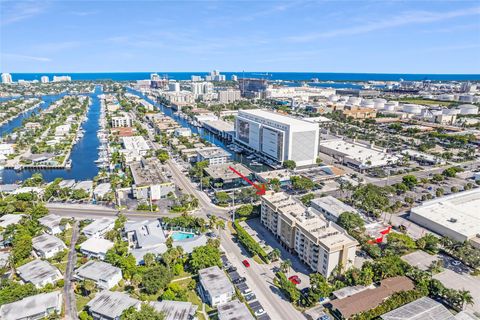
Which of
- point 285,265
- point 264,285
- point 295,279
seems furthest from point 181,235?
point 295,279

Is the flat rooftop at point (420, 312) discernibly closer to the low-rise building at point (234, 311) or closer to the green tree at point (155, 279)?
the low-rise building at point (234, 311)

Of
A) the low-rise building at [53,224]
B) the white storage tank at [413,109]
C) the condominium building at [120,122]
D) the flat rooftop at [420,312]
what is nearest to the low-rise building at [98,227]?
the low-rise building at [53,224]

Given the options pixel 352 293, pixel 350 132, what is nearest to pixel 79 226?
pixel 352 293

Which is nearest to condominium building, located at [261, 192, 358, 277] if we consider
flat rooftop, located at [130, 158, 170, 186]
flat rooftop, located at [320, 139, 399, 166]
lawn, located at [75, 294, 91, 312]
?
flat rooftop, located at [130, 158, 170, 186]

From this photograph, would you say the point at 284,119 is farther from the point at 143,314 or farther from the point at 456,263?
the point at 143,314

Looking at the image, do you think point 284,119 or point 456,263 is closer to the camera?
point 456,263

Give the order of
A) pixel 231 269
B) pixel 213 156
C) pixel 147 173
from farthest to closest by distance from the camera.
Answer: pixel 213 156
pixel 147 173
pixel 231 269
